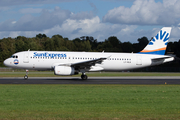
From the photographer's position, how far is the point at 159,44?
39406mm

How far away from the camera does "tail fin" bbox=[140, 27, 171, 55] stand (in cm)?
3909

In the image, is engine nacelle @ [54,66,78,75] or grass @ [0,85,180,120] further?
engine nacelle @ [54,66,78,75]

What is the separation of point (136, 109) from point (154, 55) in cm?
2795

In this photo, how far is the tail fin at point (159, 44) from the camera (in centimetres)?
3909

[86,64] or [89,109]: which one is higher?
[86,64]

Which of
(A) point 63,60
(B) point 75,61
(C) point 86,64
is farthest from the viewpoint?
(B) point 75,61

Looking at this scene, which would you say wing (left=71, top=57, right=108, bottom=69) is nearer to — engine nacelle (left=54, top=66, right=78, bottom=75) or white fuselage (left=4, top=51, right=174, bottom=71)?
white fuselage (left=4, top=51, right=174, bottom=71)

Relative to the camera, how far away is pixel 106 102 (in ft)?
44.0

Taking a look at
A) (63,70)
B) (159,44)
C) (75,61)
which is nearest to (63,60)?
(75,61)

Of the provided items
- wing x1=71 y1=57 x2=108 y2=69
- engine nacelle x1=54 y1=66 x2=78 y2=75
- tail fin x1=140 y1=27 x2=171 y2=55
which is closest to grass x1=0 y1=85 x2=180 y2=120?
engine nacelle x1=54 y1=66 x2=78 y2=75

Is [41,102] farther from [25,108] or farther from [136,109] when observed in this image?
[136,109]

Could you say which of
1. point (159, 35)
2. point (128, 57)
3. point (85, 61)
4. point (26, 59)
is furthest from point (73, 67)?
point (159, 35)

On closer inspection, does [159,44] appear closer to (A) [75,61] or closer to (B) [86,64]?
(B) [86,64]

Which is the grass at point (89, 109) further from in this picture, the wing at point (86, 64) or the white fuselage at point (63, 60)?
the white fuselage at point (63, 60)
